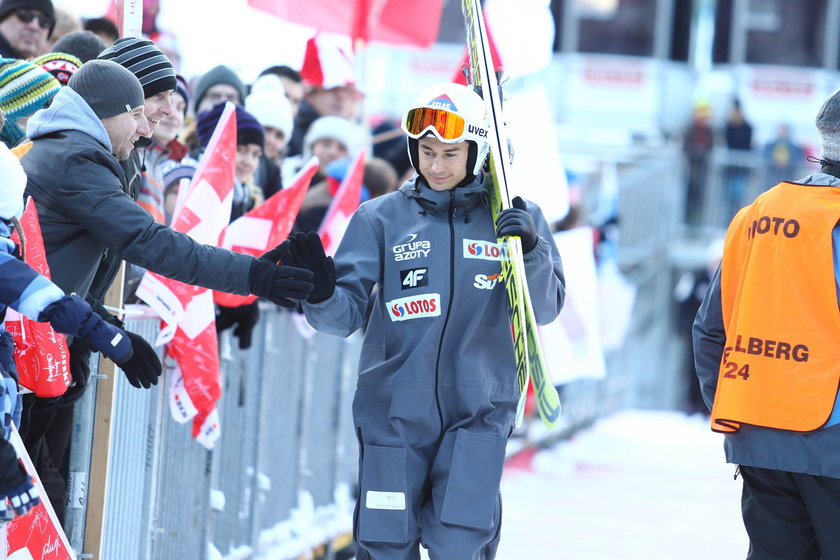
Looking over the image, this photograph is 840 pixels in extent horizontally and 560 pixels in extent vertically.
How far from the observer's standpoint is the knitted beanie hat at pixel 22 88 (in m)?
4.57

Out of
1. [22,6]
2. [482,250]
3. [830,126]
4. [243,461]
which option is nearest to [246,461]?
[243,461]

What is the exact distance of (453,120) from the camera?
438 cm

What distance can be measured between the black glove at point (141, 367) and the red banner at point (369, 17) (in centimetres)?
433

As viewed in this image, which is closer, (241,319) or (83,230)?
(83,230)

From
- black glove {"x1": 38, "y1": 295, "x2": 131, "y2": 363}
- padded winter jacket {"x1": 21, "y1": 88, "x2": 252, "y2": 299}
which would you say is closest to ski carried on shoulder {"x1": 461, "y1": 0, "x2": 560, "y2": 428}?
padded winter jacket {"x1": 21, "y1": 88, "x2": 252, "y2": 299}

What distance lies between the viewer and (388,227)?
14.6 feet

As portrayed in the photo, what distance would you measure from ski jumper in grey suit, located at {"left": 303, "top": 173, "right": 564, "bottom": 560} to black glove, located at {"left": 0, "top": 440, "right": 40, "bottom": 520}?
1144 mm

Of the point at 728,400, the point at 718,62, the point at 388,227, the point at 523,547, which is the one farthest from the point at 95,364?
the point at 718,62

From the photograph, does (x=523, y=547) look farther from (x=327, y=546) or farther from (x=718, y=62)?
(x=718, y=62)

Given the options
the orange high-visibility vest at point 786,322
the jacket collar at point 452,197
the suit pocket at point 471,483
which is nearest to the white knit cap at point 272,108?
the jacket collar at point 452,197

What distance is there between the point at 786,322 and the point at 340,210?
2.69 meters

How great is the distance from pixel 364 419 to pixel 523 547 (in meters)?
3.82

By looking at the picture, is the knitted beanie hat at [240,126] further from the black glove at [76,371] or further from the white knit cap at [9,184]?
the white knit cap at [9,184]

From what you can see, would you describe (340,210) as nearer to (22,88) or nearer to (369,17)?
(22,88)
